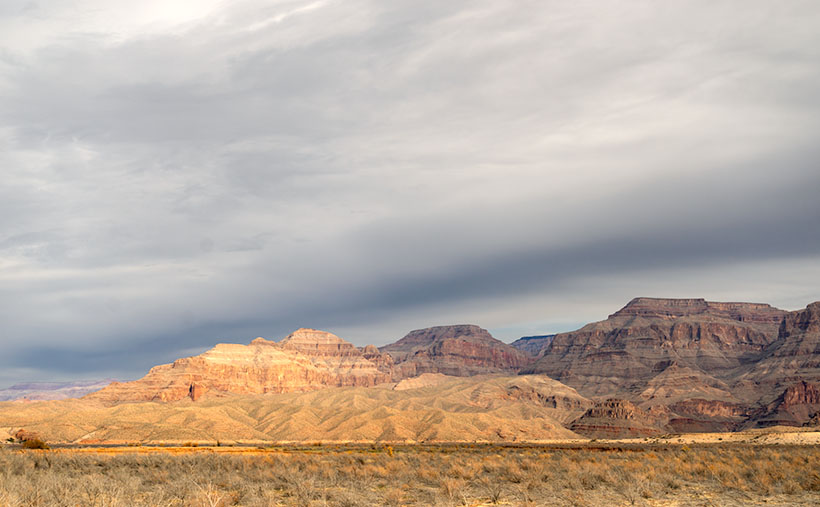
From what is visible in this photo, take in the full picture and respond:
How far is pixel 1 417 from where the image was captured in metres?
138

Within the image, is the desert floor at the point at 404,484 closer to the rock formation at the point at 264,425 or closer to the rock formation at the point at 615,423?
the rock formation at the point at 264,425

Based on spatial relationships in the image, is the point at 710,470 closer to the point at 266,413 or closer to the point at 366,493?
the point at 366,493

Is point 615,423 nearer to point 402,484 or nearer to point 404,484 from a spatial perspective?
point 404,484

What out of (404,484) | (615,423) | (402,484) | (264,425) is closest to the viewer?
(402,484)

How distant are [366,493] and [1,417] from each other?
142 metres

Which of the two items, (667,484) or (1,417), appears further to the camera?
(1,417)

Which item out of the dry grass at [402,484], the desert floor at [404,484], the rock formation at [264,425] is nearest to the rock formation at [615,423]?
the rock formation at [264,425]

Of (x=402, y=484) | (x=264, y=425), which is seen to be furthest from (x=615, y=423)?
(x=402, y=484)

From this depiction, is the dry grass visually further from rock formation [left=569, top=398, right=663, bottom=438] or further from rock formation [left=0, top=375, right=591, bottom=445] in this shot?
rock formation [left=569, top=398, right=663, bottom=438]

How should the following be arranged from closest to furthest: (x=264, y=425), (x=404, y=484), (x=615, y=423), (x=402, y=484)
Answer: (x=402, y=484)
(x=404, y=484)
(x=264, y=425)
(x=615, y=423)

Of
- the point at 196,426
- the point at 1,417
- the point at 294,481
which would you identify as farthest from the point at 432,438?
the point at 294,481

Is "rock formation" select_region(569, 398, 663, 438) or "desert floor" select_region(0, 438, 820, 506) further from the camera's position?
"rock formation" select_region(569, 398, 663, 438)

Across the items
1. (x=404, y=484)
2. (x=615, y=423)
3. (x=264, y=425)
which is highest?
(x=404, y=484)

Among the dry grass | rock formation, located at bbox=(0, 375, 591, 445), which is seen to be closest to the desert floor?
the dry grass
